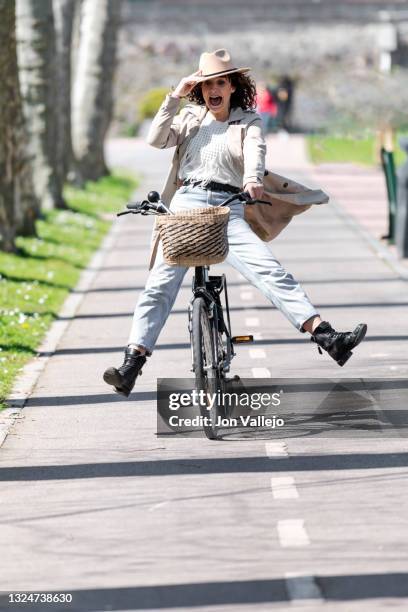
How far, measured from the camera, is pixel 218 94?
9141 millimetres

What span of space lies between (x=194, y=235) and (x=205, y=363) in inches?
28.1

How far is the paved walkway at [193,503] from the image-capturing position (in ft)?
19.9

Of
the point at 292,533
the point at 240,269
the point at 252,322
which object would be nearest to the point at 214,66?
the point at 240,269

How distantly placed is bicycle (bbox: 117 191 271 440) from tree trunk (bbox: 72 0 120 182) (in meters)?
25.1

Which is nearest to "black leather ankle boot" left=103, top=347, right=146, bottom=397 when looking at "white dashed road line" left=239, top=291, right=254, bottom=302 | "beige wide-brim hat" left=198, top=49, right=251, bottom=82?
"beige wide-brim hat" left=198, top=49, right=251, bottom=82

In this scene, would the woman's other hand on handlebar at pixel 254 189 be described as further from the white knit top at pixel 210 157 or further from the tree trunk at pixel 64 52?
the tree trunk at pixel 64 52

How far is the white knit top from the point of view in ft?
29.9

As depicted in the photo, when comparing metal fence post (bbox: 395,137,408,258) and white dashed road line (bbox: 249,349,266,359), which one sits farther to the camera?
metal fence post (bbox: 395,137,408,258)

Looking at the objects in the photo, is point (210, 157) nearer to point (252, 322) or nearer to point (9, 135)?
point (252, 322)

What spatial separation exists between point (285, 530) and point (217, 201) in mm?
2721

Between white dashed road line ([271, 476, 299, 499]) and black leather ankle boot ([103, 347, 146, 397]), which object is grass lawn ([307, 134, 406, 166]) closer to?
black leather ankle boot ([103, 347, 146, 397])

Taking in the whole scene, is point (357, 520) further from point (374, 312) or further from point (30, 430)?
point (374, 312)

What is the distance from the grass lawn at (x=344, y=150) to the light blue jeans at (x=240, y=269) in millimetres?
33114
